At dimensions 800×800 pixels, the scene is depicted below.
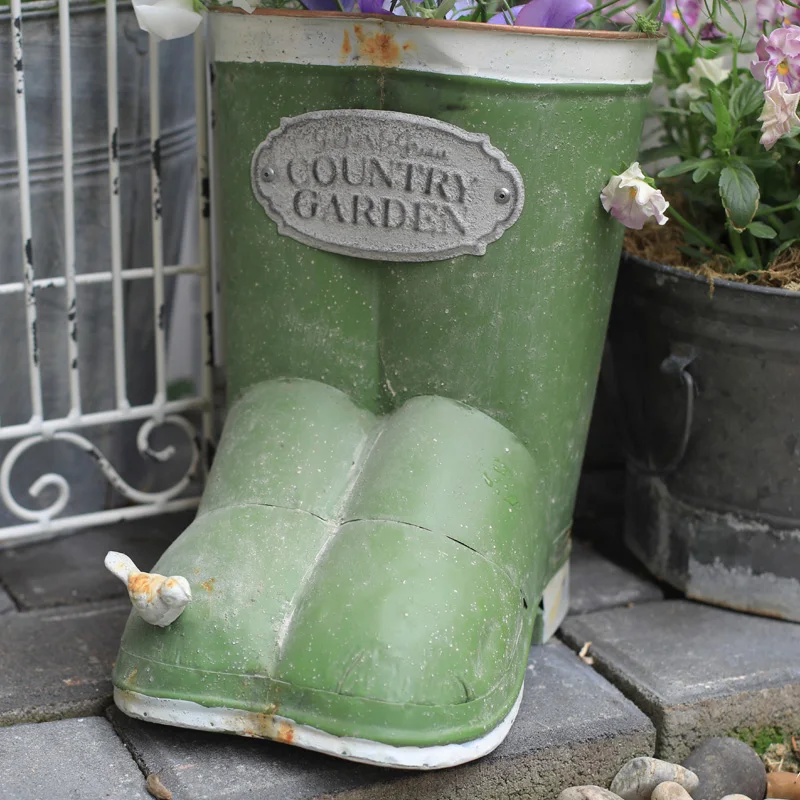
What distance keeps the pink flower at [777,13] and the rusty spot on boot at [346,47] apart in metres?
0.59

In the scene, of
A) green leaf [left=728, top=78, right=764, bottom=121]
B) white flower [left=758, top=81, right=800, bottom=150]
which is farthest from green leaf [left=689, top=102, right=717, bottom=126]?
white flower [left=758, top=81, right=800, bottom=150]

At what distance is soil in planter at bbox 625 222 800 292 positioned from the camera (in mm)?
1472

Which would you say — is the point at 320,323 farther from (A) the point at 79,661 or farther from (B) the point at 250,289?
(A) the point at 79,661

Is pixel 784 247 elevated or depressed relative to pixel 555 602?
elevated

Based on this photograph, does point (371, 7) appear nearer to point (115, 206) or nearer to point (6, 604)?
point (115, 206)

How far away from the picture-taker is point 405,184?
126cm

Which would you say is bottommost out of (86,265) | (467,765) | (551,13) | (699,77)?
(467,765)

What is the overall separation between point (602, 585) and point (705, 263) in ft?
1.74

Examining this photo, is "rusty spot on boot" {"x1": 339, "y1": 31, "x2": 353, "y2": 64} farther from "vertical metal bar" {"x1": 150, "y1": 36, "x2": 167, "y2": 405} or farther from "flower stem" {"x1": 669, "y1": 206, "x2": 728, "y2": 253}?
"flower stem" {"x1": 669, "y1": 206, "x2": 728, "y2": 253}

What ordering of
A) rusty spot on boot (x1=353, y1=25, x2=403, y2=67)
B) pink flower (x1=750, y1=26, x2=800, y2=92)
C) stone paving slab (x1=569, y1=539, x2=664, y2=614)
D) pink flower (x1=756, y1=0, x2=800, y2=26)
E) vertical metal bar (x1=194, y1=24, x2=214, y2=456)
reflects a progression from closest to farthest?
1. rusty spot on boot (x1=353, y1=25, x2=403, y2=67)
2. pink flower (x1=750, y1=26, x2=800, y2=92)
3. pink flower (x1=756, y1=0, x2=800, y2=26)
4. vertical metal bar (x1=194, y1=24, x2=214, y2=456)
5. stone paving slab (x1=569, y1=539, x2=664, y2=614)

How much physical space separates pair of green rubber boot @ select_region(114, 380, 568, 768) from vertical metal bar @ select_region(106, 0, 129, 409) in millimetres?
301

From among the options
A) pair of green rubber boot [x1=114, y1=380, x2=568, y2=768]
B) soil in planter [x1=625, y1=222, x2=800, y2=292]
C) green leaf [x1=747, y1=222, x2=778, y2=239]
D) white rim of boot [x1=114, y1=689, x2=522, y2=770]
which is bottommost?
white rim of boot [x1=114, y1=689, x2=522, y2=770]

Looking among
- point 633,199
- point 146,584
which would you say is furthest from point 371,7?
point 146,584

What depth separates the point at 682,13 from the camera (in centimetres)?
162
